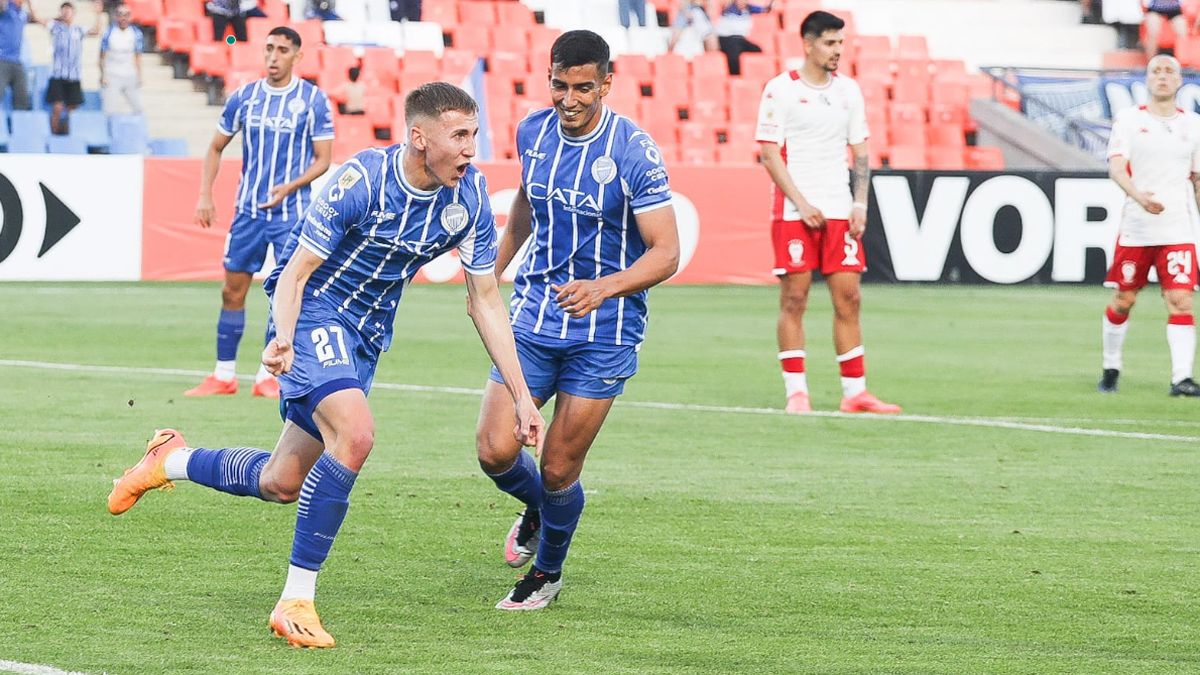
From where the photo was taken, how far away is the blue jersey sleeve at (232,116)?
11406 millimetres

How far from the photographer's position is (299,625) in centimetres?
525

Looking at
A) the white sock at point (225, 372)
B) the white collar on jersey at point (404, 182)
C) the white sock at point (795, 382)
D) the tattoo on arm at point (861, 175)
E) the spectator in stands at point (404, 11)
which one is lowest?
the white sock at point (225, 372)

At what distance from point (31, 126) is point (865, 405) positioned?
506 inches

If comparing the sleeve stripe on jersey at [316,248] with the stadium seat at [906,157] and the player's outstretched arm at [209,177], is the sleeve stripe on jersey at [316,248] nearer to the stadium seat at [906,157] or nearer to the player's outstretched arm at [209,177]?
the player's outstretched arm at [209,177]

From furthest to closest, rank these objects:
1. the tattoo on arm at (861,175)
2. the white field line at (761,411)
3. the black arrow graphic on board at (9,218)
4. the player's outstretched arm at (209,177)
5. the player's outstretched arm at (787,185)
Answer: the black arrow graphic on board at (9,218), the player's outstretched arm at (209,177), the tattoo on arm at (861,175), the player's outstretched arm at (787,185), the white field line at (761,411)

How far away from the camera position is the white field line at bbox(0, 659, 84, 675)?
4.76m

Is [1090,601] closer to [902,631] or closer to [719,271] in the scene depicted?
[902,631]

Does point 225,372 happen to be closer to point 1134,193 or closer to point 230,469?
point 230,469

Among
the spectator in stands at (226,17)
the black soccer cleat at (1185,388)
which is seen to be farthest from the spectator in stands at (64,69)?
the black soccer cleat at (1185,388)

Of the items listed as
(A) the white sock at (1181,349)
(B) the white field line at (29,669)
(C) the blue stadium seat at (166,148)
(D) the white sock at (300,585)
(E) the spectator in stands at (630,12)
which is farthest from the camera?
(E) the spectator in stands at (630,12)

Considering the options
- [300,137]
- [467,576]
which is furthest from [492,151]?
[467,576]

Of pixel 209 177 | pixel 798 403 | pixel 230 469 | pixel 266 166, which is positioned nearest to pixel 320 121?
pixel 266 166

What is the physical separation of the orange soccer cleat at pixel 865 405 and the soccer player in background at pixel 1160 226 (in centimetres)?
214

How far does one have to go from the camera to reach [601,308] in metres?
6.20
